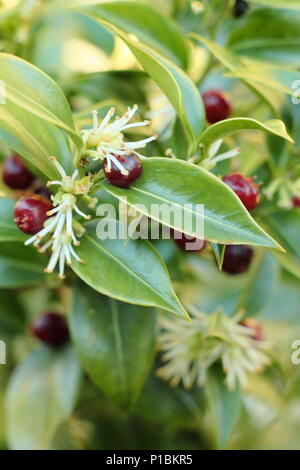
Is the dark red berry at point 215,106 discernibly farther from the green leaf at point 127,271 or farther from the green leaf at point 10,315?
the green leaf at point 10,315

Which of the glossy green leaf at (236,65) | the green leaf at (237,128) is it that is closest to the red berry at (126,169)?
the green leaf at (237,128)

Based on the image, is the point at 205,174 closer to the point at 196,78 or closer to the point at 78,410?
the point at 196,78

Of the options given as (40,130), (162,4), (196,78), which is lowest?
(40,130)

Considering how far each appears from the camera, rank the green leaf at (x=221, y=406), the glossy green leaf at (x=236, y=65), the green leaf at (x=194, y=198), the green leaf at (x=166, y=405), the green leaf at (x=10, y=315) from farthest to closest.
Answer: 1. the green leaf at (x=10, y=315)
2. the green leaf at (x=166, y=405)
3. the green leaf at (x=221, y=406)
4. the glossy green leaf at (x=236, y=65)
5. the green leaf at (x=194, y=198)

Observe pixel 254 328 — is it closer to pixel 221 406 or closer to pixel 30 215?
pixel 221 406

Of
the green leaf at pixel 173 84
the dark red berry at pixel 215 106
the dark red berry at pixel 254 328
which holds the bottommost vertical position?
the dark red berry at pixel 254 328

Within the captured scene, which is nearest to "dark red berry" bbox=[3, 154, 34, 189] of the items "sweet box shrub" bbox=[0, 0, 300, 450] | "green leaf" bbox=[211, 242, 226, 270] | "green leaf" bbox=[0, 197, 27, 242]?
"sweet box shrub" bbox=[0, 0, 300, 450]

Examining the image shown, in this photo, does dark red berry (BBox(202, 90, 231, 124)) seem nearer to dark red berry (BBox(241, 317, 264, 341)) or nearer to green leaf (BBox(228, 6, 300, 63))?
green leaf (BBox(228, 6, 300, 63))

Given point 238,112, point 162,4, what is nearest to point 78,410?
point 238,112

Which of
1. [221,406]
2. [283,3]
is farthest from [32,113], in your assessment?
[221,406]
